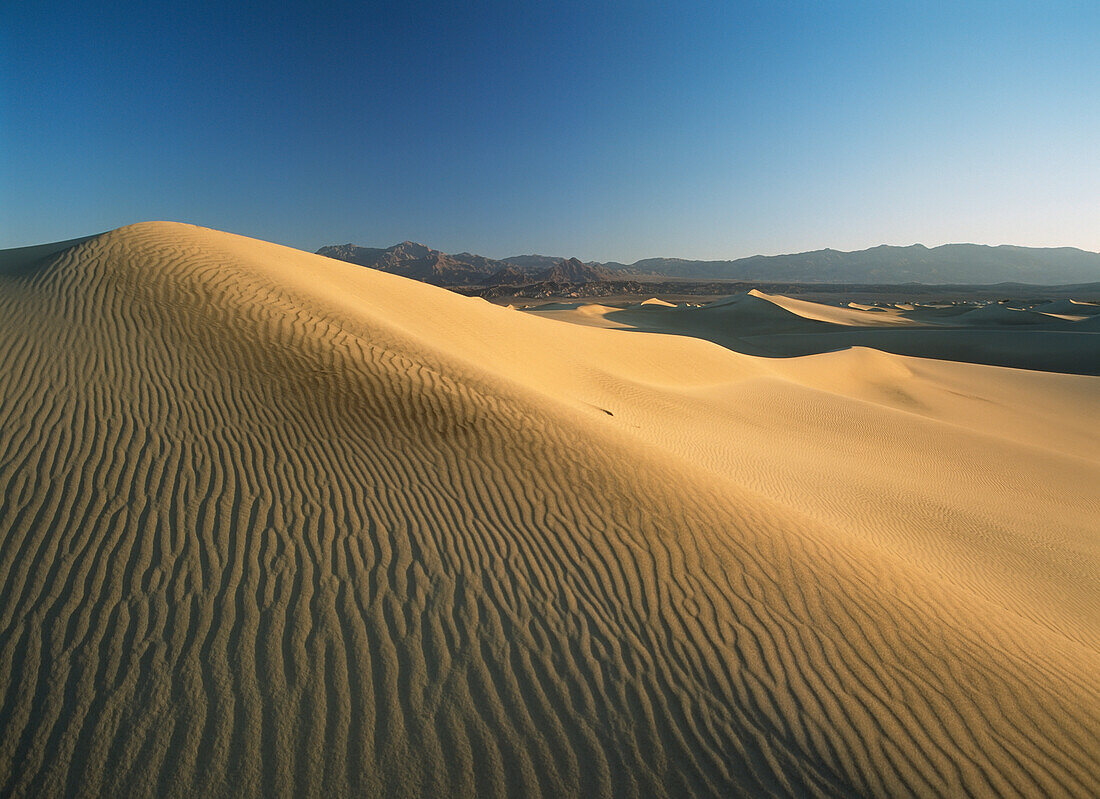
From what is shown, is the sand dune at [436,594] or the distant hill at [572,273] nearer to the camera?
the sand dune at [436,594]

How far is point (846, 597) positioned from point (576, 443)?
117 inches

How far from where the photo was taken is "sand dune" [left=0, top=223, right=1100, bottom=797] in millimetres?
2688

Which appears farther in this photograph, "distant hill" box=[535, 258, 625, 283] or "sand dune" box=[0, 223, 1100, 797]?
"distant hill" box=[535, 258, 625, 283]

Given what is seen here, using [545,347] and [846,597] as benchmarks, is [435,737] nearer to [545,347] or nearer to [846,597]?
[846,597]

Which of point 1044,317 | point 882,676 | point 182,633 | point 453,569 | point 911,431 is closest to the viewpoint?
point 182,633

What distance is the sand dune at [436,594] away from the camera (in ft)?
8.82

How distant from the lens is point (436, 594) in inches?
140

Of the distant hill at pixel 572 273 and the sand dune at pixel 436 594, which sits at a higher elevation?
the distant hill at pixel 572 273

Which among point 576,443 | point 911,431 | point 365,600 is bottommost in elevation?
point 911,431

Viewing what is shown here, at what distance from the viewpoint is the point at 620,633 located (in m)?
3.45

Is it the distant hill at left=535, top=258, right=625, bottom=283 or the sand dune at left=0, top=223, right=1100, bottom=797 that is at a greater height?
the distant hill at left=535, top=258, right=625, bottom=283

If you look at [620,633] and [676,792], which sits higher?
[620,633]

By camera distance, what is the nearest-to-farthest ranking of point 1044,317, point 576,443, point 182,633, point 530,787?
point 530,787
point 182,633
point 576,443
point 1044,317

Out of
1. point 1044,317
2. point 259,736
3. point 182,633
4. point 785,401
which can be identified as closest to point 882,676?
point 259,736
